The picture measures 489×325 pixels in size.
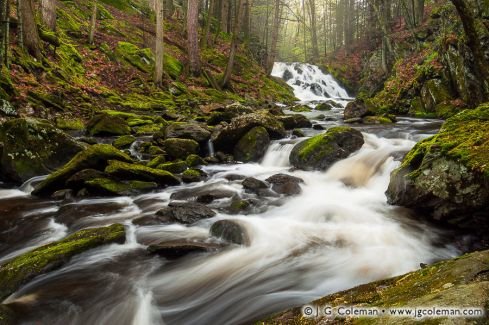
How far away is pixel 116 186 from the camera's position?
729cm

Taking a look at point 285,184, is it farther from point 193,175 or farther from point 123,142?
point 123,142

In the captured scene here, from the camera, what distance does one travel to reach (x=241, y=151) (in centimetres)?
1030

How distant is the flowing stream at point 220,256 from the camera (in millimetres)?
3578

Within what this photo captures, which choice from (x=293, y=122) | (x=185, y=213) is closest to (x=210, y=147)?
(x=293, y=122)

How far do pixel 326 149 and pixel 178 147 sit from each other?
3965 millimetres

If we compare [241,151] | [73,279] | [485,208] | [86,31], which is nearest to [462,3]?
[485,208]

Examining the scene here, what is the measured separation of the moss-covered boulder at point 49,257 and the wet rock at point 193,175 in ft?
10.0

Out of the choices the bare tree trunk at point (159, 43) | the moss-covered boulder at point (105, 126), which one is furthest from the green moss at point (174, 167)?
the bare tree trunk at point (159, 43)

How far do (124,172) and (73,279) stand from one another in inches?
149

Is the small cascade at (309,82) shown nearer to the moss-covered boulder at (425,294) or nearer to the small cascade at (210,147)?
the small cascade at (210,147)

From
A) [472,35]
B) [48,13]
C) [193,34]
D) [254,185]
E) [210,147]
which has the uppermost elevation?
[48,13]

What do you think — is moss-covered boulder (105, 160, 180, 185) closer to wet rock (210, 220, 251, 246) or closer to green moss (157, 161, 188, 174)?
green moss (157, 161, 188, 174)

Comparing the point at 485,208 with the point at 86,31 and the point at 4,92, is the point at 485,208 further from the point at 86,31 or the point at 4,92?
the point at 86,31

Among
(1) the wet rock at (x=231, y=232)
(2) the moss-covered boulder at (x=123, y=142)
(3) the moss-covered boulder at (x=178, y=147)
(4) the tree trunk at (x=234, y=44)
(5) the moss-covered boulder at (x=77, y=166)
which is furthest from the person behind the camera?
(4) the tree trunk at (x=234, y=44)
